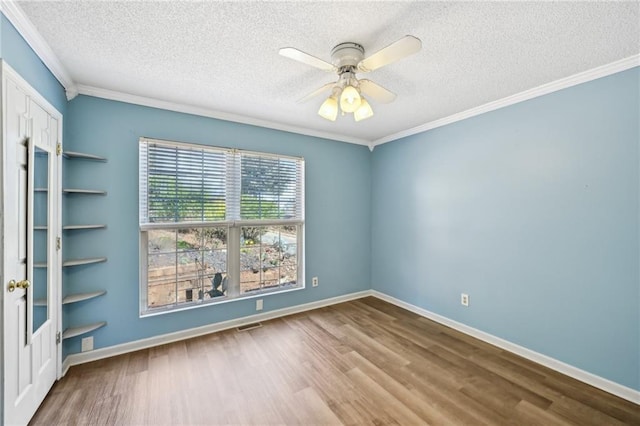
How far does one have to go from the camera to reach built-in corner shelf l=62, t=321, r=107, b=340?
2.26m

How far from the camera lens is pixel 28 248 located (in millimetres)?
1693

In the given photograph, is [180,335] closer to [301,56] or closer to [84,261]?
[84,261]

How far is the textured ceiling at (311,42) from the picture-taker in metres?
1.50

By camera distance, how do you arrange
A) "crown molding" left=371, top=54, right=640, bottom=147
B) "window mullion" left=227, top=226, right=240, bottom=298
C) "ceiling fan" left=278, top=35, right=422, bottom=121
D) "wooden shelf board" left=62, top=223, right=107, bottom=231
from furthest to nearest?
"window mullion" left=227, top=226, right=240, bottom=298 → "wooden shelf board" left=62, top=223, right=107, bottom=231 → "crown molding" left=371, top=54, right=640, bottom=147 → "ceiling fan" left=278, top=35, right=422, bottom=121

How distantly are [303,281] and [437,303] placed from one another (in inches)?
70.4

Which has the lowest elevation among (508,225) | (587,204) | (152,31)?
(508,225)

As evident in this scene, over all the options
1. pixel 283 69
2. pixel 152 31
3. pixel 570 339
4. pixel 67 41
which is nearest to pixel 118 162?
pixel 67 41

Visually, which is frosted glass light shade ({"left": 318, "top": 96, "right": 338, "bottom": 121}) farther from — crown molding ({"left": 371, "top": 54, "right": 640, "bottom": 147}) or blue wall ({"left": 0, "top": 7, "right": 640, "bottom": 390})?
crown molding ({"left": 371, "top": 54, "right": 640, "bottom": 147})

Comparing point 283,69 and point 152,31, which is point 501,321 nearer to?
point 283,69

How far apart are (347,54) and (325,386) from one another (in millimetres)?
2494

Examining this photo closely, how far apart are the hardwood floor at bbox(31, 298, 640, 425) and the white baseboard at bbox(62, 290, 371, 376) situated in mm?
76

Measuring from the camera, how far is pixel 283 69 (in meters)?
2.14

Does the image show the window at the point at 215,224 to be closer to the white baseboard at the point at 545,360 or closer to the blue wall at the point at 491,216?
the blue wall at the point at 491,216

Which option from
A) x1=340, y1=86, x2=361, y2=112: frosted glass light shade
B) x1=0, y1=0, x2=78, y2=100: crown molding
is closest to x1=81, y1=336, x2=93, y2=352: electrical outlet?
x1=0, y1=0, x2=78, y2=100: crown molding
